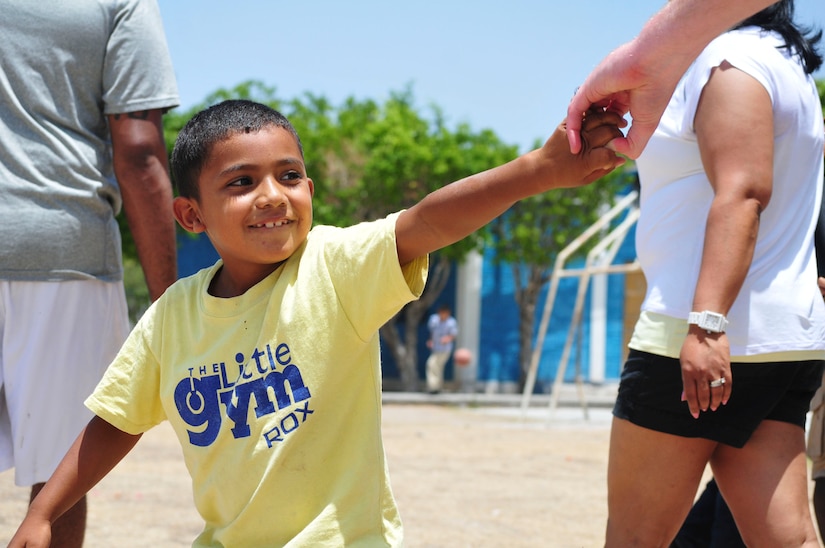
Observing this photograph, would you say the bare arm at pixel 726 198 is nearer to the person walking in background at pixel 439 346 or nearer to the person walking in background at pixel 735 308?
the person walking in background at pixel 735 308

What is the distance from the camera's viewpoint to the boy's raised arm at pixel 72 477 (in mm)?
2387

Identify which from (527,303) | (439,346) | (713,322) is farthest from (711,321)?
(527,303)

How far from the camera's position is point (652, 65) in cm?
200

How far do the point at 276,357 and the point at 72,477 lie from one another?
63cm

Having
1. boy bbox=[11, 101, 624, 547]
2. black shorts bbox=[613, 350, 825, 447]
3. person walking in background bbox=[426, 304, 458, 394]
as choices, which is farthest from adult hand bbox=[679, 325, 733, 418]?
person walking in background bbox=[426, 304, 458, 394]

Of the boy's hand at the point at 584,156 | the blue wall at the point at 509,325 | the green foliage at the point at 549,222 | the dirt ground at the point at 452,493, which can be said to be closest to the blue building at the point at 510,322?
the blue wall at the point at 509,325

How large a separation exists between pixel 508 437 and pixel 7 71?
8.51 metres

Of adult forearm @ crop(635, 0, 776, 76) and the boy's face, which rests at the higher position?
adult forearm @ crop(635, 0, 776, 76)

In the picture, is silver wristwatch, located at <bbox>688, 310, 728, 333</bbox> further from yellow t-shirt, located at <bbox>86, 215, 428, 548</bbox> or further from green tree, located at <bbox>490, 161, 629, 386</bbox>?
green tree, located at <bbox>490, 161, 629, 386</bbox>

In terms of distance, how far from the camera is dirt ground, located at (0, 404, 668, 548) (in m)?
4.89

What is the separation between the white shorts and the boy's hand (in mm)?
1612

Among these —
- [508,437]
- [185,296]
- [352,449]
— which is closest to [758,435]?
[352,449]

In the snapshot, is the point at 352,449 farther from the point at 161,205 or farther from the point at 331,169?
the point at 331,169

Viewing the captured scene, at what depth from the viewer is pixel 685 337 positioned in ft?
8.20
